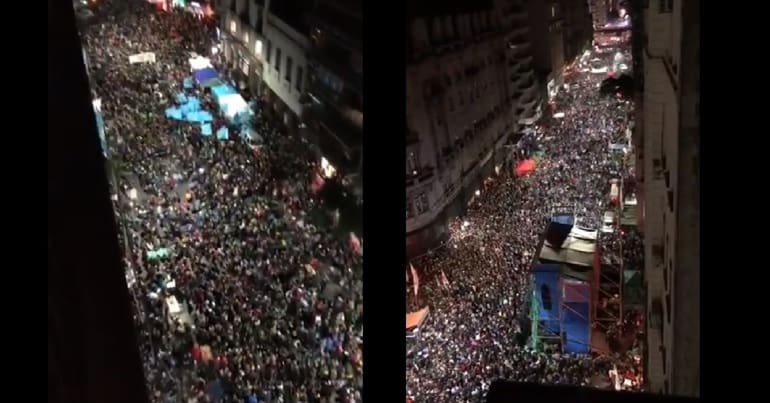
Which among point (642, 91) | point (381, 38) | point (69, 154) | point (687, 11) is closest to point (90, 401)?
point (69, 154)

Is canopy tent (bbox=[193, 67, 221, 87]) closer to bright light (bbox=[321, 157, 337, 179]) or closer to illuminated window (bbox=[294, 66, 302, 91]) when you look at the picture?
illuminated window (bbox=[294, 66, 302, 91])

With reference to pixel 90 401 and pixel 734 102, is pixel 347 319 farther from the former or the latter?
pixel 734 102

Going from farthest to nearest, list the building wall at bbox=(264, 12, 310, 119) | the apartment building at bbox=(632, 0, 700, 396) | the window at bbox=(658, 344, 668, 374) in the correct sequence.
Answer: the building wall at bbox=(264, 12, 310, 119), the window at bbox=(658, 344, 668, 374), the apartment building at bbox=(632, 0, 700, 396)

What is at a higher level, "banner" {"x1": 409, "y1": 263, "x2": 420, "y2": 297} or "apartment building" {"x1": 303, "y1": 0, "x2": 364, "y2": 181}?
"apartment building" {"x1": 303, "y1": 0, "x2": 364, "y2": 181}

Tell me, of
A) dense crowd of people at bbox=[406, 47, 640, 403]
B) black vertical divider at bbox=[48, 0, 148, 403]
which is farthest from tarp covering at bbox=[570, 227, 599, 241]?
black vertical divider at bbox=[48, 0, 148, 403]

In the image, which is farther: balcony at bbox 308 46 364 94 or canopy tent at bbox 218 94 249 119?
canopy tent at bbox 218 94 249 119

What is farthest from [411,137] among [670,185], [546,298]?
[670,185]

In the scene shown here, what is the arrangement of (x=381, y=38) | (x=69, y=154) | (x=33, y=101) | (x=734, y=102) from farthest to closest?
1. (x=69, y=154)
2. (x=33, y=101)
3. (x=381, y=38)
4. (x=734, y=102)

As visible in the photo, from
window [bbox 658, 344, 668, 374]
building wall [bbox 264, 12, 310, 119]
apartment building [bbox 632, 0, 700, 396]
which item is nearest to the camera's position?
apartment building [bbox 632, 0, 700, 396]
